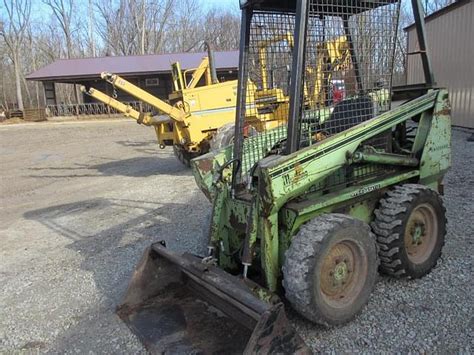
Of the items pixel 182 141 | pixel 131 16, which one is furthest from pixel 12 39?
pixel 182 141

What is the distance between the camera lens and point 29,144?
19844mm

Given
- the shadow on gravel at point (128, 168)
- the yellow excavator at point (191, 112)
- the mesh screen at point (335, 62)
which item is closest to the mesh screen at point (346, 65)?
the mesh screen at point (335, 62)

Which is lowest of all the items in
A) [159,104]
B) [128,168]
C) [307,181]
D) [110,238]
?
[128,168]

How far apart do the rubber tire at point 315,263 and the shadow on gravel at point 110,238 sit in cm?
137

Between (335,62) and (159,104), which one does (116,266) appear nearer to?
(335,62)

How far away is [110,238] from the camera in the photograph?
6.04m

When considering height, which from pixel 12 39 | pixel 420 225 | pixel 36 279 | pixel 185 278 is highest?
pixel 12 39

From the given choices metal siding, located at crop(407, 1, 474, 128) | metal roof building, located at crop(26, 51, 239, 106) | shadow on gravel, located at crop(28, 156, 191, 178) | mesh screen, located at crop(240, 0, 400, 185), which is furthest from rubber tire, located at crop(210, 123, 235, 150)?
metal roof building, located at crop(26, 51, 239, 106)

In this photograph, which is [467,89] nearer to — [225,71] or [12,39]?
[225,71]

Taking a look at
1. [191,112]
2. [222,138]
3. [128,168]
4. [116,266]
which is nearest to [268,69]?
[116,266]

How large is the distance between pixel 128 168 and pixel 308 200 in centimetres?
977

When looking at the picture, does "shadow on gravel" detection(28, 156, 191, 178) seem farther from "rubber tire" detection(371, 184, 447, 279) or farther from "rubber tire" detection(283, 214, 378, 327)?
"rubber tire" detection(283, 214, 378, 327)

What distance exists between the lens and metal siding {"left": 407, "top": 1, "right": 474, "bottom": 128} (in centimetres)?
1216

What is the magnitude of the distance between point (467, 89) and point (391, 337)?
36.2ft
